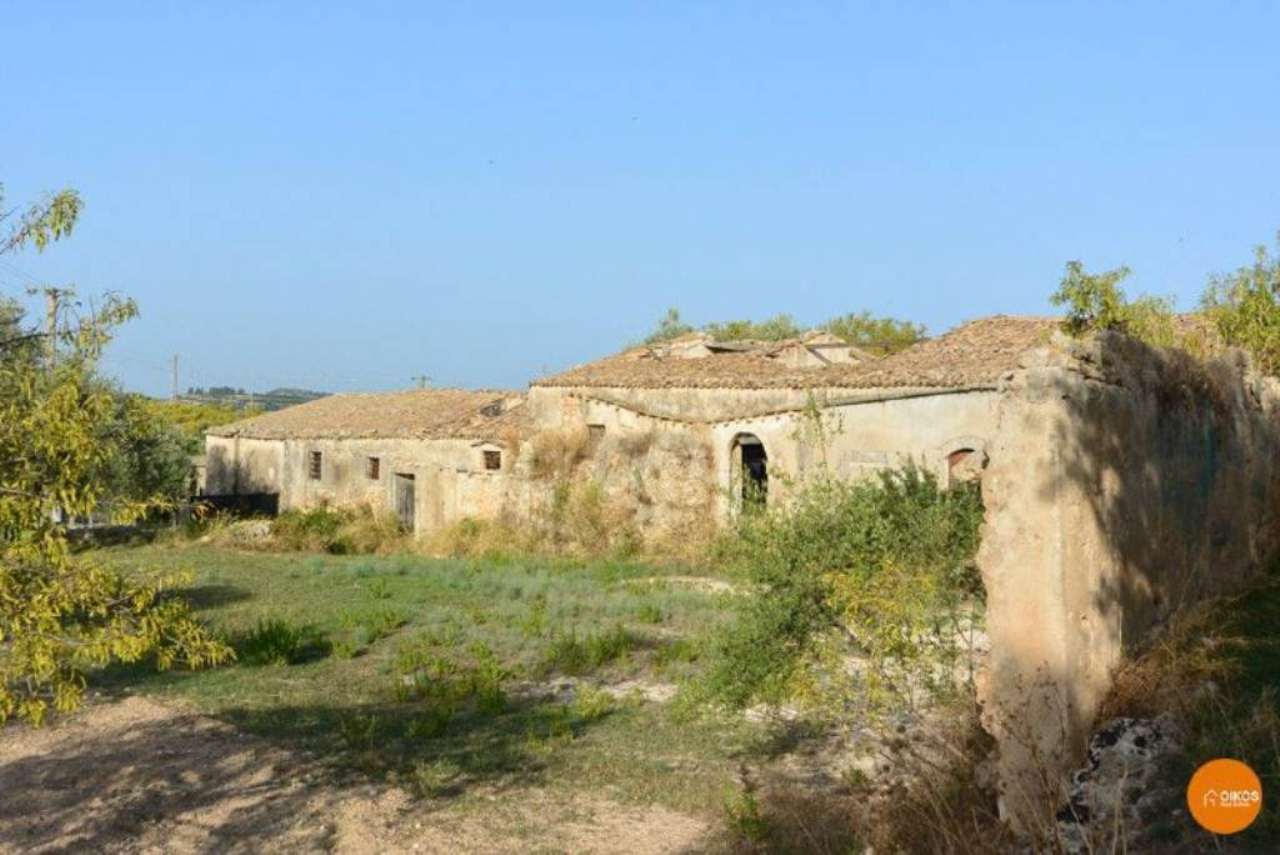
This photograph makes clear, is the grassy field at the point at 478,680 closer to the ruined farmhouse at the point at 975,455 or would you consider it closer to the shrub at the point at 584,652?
the shrub at the point at 584,652

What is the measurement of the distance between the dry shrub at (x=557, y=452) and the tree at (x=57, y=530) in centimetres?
2258

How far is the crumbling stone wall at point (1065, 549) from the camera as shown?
6.91 metres

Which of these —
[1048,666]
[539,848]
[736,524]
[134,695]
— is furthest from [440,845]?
[134,695]

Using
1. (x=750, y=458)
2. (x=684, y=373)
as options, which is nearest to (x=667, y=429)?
(x=684, y=373)

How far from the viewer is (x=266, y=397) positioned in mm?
86438

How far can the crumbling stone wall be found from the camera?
6.91 m

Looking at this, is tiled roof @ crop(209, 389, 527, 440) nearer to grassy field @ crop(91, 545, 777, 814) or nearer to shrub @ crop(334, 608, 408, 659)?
grassy field @ crop(91, 545, 777, 814)

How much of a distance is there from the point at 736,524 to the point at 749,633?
1004mm

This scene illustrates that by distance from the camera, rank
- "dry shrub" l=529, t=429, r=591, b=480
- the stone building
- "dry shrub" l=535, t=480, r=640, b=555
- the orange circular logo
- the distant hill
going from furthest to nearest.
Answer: the distant hill → the stone building → "dry shrub" l=529, t=429, r=591, b=480 → "dry shrub" l=535, t=480, r=640, b=555 → the orange circular logo

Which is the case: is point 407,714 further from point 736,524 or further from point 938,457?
point 938,457

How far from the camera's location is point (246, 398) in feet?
264

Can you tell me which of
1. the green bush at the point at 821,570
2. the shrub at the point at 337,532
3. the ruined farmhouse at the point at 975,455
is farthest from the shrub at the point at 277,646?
the shrub at the point at 337,532

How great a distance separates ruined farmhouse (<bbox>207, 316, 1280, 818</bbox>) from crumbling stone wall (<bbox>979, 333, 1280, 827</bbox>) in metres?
0.01

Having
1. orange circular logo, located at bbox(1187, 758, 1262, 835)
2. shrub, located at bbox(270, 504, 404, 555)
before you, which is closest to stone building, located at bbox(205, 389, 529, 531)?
shrub, located at bbox(270, 504, 404, 555)
